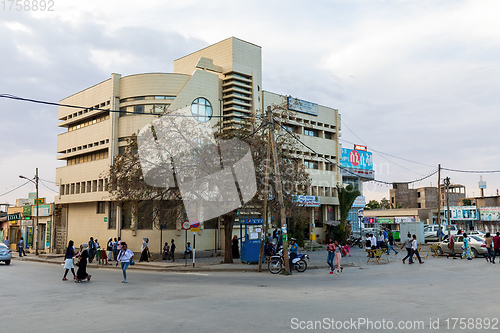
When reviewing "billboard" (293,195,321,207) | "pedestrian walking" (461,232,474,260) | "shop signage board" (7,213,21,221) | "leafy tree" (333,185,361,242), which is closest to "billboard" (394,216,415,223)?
"leafy tree" (333,185,361,242)

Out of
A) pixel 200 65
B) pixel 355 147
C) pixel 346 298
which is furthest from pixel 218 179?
pixel 355 147

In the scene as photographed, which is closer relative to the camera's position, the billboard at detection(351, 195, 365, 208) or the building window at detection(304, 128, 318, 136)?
the building window at detection(304, 128, 318, 136)

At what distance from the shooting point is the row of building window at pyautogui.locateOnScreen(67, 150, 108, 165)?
124 feet

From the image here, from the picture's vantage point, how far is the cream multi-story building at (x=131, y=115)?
34.2m

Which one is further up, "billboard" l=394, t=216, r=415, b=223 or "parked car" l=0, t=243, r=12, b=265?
"billboard" l=394, t=216, r=415, b=223

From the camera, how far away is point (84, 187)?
39.4 meters

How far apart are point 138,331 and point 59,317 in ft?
9.02

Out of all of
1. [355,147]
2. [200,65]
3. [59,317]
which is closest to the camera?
[59,317]

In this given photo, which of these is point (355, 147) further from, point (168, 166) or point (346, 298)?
point (346, 298)

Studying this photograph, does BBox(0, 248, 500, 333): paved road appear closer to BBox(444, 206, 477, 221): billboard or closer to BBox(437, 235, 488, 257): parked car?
BBox(437, 235, 488, 257): parked car

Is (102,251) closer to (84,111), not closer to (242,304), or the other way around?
(84,111)

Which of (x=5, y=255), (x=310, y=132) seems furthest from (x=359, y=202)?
(x=5, y=255)

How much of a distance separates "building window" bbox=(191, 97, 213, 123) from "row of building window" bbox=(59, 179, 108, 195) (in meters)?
9.58

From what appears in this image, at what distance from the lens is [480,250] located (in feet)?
89.3
